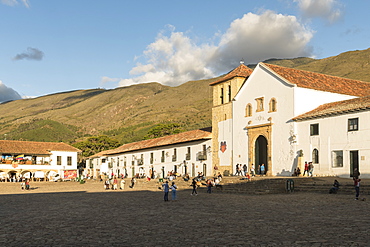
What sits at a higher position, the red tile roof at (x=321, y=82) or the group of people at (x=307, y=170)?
the red tile roof at (x=321, y=82)

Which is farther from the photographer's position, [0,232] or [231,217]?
[231,217]

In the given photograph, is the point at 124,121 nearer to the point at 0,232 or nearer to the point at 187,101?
→ the point at 187,101

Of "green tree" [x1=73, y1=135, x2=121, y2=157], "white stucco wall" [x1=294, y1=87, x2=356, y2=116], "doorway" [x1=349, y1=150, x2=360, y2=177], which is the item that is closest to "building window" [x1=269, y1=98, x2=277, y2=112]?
"white stucco wall" [x1=294, y1=87, x2=356, y2=116]

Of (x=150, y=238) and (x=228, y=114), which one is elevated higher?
(x=228, y=114)

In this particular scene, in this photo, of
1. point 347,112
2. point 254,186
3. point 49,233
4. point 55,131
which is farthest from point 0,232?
point 55,131

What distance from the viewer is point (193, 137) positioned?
145ft

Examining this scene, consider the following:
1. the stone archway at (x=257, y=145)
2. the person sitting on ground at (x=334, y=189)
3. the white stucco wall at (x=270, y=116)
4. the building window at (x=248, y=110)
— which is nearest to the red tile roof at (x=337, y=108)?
the white stucco wall at (x=270, y=116)

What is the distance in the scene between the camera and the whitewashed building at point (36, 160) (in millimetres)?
55844

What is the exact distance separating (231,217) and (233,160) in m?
25.7

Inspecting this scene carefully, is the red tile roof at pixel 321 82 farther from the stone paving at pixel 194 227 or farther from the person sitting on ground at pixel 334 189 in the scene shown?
the stone paving at pixel 194 227

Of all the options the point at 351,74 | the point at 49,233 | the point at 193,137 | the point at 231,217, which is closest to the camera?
the point at 49,233

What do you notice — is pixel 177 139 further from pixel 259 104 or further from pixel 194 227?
pixel 194 227

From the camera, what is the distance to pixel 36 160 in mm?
60344

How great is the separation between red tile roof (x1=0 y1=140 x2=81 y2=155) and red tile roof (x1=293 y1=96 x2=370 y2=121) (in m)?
41.4
